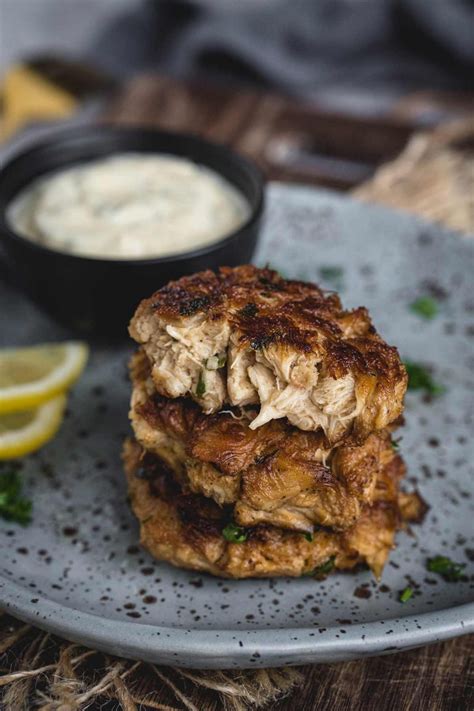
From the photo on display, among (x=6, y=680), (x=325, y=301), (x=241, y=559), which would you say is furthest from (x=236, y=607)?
(x=325, y=301)

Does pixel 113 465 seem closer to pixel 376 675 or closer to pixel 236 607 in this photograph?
pixel 236 607

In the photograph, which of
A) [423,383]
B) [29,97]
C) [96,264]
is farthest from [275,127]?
[423,383]

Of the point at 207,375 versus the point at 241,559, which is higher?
the point at 207,375

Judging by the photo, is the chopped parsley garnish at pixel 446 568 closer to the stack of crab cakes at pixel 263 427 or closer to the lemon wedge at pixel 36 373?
the stack of crab cakes at pixel 263 427

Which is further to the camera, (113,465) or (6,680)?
(113,465)

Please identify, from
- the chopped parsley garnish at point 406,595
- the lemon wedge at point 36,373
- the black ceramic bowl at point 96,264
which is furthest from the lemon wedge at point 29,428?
the chopped parsley garnish at point 406,595
